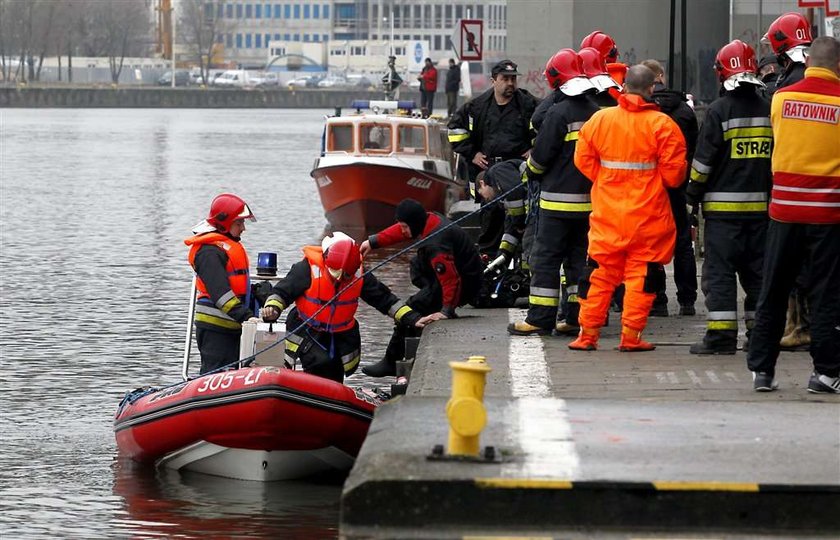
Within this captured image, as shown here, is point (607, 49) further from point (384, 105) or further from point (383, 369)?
point (384, 105)

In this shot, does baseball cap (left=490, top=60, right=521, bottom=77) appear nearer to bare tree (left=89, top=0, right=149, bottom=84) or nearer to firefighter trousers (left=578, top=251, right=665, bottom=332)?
firefighter trousers (left=578, top=251, right=665, bottom=332)

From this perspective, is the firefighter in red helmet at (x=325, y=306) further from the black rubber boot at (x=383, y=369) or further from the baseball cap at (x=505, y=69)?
the baseball cap at (x=505, y=69)

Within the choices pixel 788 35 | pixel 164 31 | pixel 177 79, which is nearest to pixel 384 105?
pixel 788 35

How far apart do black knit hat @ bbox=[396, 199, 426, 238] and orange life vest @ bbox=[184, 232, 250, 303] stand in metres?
1.15

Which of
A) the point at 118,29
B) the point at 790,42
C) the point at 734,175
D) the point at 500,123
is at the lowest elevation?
the point at 734,175

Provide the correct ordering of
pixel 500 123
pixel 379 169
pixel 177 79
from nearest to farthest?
1. pixel 500 123
2. pixel 379 169
3. pixel 177 79

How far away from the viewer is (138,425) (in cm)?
1094

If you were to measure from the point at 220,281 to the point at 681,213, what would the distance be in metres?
3.27

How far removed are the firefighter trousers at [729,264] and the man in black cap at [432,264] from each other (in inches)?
85.6

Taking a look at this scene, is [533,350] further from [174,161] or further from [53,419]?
[174,161]

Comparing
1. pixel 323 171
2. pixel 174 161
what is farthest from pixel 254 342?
pixel 174 161

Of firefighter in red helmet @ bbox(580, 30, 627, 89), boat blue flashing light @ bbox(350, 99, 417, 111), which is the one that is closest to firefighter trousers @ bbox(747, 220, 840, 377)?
firefighter in red helmet @ bbox(580, 30, 627, 89)

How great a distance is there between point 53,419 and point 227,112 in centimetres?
11932

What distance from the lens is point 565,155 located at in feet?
36.8
